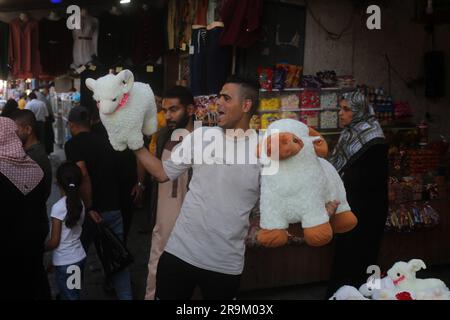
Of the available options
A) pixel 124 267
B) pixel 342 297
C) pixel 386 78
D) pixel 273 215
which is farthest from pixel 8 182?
pixel 386 78

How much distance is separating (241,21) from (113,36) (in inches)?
103

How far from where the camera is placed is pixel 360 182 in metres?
3.45

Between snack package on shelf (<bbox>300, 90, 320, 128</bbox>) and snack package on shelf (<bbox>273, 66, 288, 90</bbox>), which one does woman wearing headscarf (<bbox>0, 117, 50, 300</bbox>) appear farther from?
snack package on shelf (<bbox>300, 90, 320, 128</bbox>)

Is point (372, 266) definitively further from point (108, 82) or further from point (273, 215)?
point (108, 82)

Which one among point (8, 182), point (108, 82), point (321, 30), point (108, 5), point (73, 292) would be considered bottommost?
point (73, 292)

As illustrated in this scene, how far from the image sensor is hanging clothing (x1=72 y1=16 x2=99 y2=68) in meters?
6.67

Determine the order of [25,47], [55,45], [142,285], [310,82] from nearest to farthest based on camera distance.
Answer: [142,285] → [310,82] → [55,45] → [25,47]

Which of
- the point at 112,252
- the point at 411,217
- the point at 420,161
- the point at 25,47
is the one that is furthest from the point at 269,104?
the point at 25,47

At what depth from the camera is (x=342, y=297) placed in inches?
78.0

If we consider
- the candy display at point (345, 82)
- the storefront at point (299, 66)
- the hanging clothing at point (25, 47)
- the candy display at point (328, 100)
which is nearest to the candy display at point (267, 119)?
the storefront at point (299, 66)

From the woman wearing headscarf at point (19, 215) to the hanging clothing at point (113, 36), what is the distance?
4.08 meters

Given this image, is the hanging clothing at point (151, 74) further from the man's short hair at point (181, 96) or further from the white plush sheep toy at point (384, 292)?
the white plush sheep toy at point (384, 292)

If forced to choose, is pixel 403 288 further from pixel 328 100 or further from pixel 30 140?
pixel 328 100
